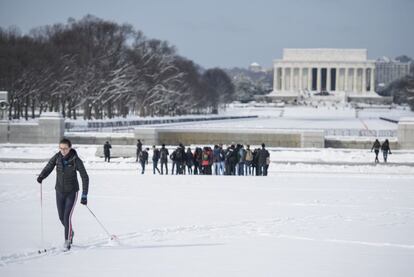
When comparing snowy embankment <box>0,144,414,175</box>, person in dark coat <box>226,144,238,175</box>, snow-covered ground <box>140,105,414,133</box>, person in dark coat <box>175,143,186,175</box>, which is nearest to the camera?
person in dark coat <box>226,144,238,175</box>

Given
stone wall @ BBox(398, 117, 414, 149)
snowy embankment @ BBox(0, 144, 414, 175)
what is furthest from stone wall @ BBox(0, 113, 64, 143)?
stone wall @ BBox(398, 117, 414, 149)

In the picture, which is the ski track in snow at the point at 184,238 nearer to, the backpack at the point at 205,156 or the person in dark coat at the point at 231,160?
the backpack at the point at 205,156

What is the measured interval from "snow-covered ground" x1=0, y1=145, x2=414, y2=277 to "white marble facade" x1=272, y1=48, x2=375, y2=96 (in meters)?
144

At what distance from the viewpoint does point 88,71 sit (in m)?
62.0

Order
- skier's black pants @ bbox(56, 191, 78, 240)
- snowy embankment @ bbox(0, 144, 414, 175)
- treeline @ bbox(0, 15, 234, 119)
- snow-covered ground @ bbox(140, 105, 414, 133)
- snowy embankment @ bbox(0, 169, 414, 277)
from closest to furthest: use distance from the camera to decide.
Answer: snowy embankment @ bbox(0, 169, 414, 277) < skier's black pants @ bbox(56, 191, 78, 240) < snowy embankment @ bbox(0, 144, 414, 175) < snow-covered ground @ bbox(140, 105, 414, 133) < treeline @ bbox(0, 15, 234, 119)

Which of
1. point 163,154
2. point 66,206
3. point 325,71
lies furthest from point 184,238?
point 325,71

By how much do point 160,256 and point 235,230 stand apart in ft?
7.04

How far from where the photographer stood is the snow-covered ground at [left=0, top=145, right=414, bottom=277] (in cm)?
887

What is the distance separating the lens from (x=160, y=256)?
368 inches

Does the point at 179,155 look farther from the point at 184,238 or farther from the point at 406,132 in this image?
the point at 406,132

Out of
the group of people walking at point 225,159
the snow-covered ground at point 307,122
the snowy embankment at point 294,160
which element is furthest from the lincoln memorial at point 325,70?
the group of people walking at point 225,159

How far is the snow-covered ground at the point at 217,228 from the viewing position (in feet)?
29.1

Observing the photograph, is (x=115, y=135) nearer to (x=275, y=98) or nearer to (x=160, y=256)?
(x=160, y=256)

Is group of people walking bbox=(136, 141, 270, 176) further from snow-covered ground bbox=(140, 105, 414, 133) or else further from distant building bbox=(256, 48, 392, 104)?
distant building bbox=(256, 48, 392, 104)
